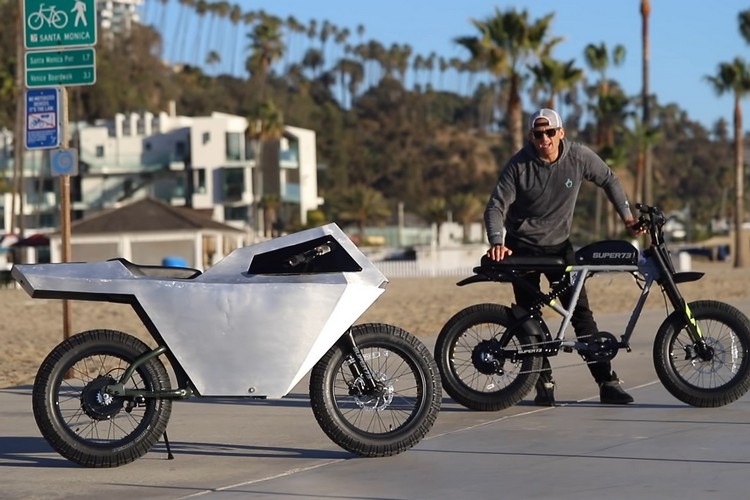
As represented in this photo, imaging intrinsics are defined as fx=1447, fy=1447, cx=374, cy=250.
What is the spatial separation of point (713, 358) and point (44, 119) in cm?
611

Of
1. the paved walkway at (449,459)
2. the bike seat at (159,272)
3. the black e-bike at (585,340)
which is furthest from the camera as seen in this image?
the black e-bike at (585,340)

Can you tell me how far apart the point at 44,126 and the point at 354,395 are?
18.8 feet

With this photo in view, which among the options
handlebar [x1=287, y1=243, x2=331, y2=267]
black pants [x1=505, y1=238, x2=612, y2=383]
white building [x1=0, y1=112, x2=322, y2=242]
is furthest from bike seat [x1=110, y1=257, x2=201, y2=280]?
white building [x1=0, y1=112, x2=322, y2=242]

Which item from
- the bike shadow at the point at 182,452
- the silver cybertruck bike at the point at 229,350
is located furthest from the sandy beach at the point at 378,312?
the silver cybertruck bike at the point at 229,350

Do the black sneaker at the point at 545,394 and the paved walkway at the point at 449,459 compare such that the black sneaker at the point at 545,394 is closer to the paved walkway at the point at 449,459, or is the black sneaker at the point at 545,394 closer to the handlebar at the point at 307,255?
the paved walkway at the point at 449,459

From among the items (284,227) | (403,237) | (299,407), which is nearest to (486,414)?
(299,407)

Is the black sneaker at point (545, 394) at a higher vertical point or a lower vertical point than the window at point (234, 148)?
lower

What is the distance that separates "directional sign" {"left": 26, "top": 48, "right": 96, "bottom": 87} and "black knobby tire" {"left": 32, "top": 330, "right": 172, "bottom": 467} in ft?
17.0

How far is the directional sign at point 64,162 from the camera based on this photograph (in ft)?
39.3

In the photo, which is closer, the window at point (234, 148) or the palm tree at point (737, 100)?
the palm tree at point (737, 100)

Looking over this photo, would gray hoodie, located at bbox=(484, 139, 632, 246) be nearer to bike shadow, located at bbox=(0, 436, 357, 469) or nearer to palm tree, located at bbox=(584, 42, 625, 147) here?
bike shadow, located at bbox=(0, 436, 357, 469)

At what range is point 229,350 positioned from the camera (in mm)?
7195

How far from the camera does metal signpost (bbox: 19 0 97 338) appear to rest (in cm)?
1198

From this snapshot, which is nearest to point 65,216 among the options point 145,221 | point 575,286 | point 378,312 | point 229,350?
point 575,286
